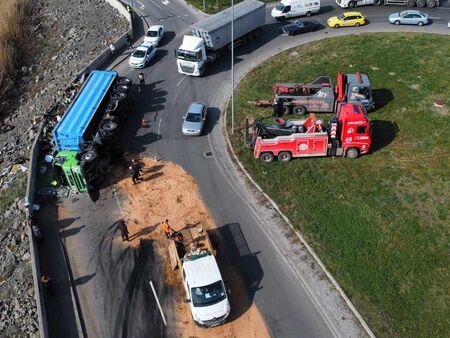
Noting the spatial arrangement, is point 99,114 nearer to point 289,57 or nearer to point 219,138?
point 219,138

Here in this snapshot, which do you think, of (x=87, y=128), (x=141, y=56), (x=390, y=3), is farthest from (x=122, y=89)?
(x=390, y=3)

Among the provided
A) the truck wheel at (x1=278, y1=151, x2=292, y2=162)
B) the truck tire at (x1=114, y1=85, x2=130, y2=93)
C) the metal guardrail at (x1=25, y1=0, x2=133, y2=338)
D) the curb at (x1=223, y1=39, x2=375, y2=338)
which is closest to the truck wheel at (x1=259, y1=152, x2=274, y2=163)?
the truck wheel at (x1=278, y1=151, x2=292, y2=162)

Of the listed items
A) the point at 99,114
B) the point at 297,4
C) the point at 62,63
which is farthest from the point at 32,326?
the point at 297,4

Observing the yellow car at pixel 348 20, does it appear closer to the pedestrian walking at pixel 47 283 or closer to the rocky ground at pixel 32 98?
the rocky ground at pixel 32 98

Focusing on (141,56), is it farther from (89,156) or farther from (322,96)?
(322,96)

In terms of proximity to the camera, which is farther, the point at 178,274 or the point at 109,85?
the point at 109,85
